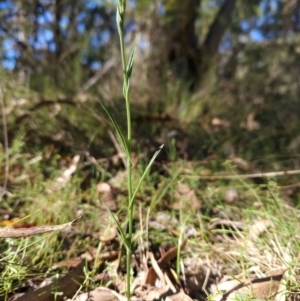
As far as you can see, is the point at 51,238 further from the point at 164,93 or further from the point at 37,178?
the point at 164,93

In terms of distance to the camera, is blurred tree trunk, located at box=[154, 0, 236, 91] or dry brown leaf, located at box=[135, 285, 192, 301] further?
blurred tree trunk, located at box=[154, 0, 236, 91]

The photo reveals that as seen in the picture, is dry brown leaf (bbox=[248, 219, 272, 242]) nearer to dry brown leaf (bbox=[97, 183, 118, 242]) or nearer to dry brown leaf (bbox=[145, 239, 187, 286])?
dry brown leaf (bbox=[145, 239, 187, 286])

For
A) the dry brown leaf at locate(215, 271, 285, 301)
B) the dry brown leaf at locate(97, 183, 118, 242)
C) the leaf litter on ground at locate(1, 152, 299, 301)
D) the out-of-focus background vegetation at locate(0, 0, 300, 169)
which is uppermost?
the out-of-focus background vegetation at locate(0, 0, 300, 169)

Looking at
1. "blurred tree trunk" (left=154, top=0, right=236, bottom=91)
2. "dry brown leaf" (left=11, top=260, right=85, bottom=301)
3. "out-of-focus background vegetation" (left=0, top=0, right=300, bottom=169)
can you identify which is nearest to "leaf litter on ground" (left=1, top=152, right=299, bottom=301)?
"dry brown leaf" (left=11, top=260, right=85, bottom=301)

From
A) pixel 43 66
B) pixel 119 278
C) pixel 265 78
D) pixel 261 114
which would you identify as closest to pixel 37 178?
pixel 119 278

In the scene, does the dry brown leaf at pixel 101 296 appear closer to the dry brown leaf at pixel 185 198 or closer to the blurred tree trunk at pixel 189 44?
the dry brown leaf at pixel 185 198

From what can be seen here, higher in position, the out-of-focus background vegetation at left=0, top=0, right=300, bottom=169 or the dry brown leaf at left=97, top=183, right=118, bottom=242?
the out-of-focus background vegetation at left=0, top=0, right=300, bottom=169

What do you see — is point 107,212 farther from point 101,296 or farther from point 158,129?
point 158,129

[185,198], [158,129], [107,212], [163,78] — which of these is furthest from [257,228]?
[163,78]

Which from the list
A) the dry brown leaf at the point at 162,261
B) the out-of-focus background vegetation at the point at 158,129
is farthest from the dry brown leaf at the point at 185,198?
the dry brown leaf at the point at 162,261
